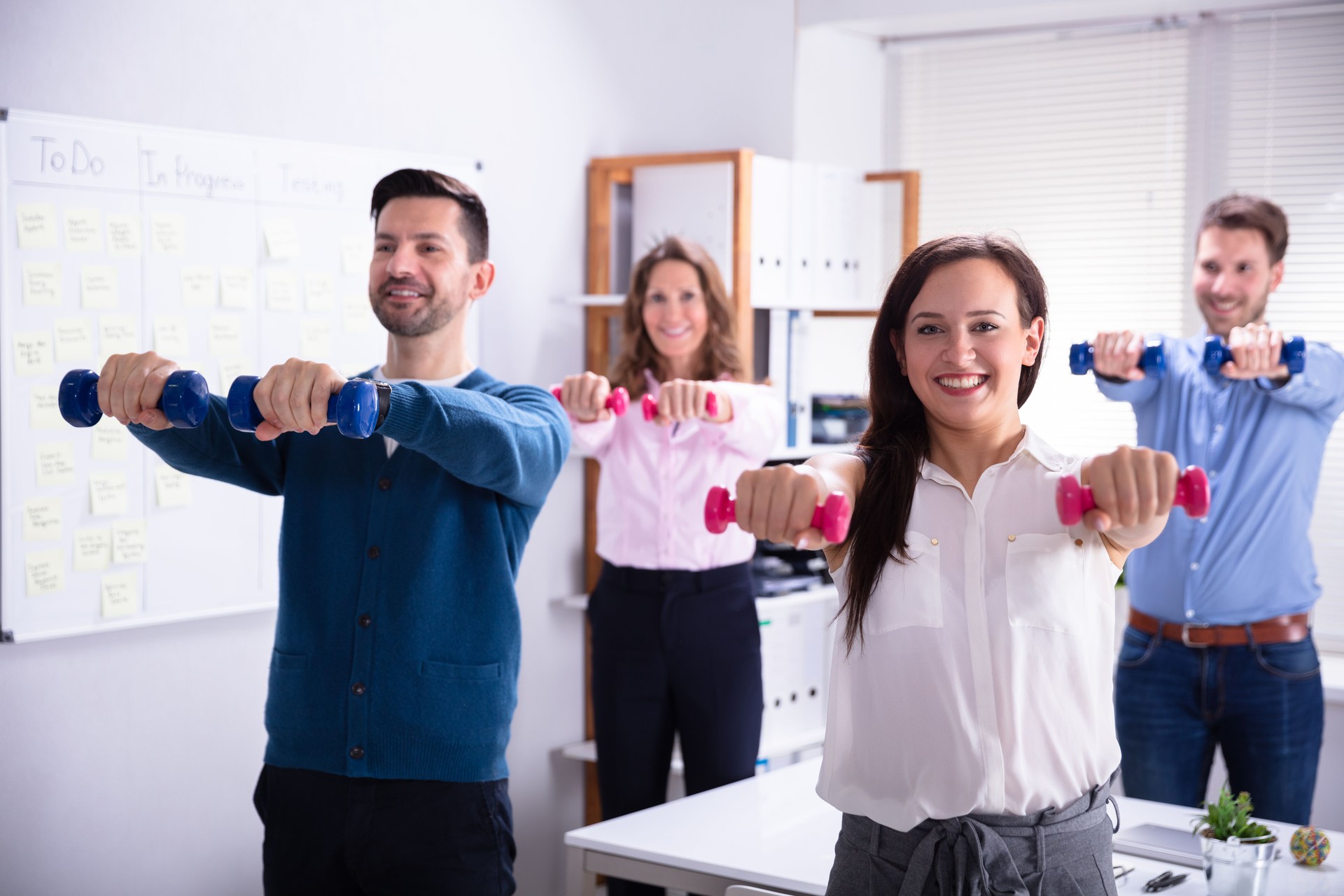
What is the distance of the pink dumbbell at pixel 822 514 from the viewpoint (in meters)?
1.37

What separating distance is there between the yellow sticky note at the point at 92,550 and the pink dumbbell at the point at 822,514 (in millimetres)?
1976

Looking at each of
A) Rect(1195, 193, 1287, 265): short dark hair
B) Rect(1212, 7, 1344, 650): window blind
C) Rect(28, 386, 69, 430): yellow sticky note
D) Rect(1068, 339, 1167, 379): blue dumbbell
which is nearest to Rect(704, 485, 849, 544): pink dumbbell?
Rect(1068, 339, 1167, 379): blue dumbbell

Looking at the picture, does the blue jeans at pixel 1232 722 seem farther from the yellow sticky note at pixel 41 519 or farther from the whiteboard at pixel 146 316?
the yellow sticky note at pixel 41 519

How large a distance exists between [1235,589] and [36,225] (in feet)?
8.90

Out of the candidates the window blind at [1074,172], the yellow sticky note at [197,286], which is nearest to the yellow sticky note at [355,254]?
the yellow sticky note at [197,286]

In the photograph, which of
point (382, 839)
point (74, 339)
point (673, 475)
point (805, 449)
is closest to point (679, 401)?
point (673, 475)

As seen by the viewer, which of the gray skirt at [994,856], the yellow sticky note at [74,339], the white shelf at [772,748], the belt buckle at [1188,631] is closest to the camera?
the gray skirt at [994,856]

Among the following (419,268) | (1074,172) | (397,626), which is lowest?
(397,626)

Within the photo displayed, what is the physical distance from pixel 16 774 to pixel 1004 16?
12.4 ft

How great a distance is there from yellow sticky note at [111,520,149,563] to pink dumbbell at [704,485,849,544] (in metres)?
1.99

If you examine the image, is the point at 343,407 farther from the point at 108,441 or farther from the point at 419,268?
the point at 108,441

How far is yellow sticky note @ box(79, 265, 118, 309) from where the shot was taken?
2885 mm

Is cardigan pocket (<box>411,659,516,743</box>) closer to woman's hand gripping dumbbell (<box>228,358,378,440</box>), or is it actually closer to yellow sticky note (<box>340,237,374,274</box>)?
woman's hand gripping dumbbell (<box>228,358,378,440</box>)

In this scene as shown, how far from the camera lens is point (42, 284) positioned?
111 inches
